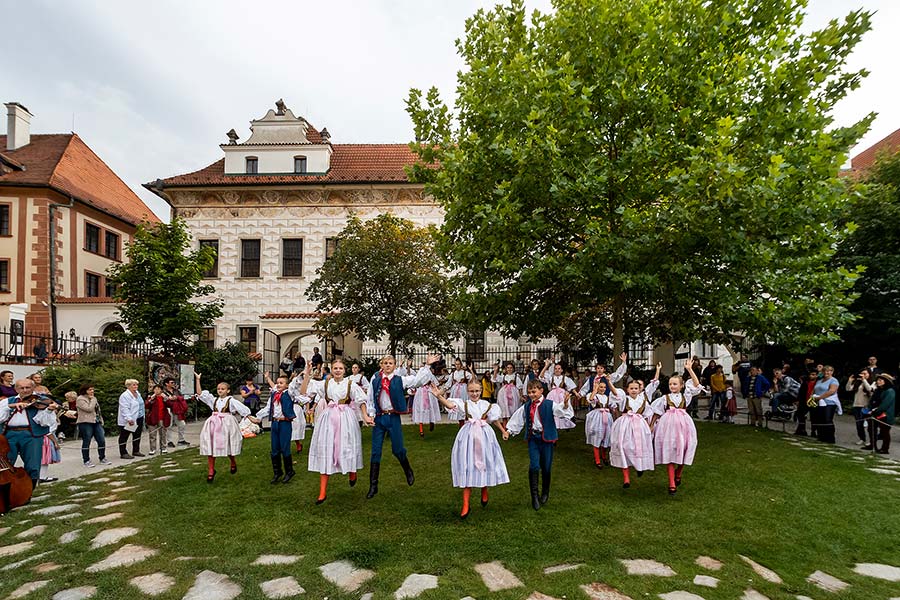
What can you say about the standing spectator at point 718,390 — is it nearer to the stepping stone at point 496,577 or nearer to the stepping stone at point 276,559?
the stepping stone at point 496,577

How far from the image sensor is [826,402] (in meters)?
15.3

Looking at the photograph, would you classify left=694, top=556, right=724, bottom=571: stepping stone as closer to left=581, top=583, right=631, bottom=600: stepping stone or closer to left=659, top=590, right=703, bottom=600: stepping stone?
left=659, top=590, right=703, bottom=600: stepping stone

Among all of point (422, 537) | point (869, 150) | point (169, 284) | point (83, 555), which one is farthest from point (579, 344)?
point (869, 150)

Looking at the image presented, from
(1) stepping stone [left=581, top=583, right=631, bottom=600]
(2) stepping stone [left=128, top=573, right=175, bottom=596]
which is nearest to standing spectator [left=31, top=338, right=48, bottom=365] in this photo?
(2) stepping stone [left=128, top=573, right=175, bottom=596]

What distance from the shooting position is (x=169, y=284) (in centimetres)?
2186

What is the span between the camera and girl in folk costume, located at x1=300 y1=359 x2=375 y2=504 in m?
9.28

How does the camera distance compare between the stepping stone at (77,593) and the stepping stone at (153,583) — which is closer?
the stepping stone at (77,593)

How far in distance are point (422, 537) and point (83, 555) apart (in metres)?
4.00

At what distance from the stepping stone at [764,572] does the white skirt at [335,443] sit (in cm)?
551

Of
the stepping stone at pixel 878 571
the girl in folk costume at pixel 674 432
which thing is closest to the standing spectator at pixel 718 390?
the girl in folk costume at pixel 674 432

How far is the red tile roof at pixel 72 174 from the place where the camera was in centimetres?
3341

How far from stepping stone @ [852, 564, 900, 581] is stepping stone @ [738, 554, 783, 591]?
1053 mm

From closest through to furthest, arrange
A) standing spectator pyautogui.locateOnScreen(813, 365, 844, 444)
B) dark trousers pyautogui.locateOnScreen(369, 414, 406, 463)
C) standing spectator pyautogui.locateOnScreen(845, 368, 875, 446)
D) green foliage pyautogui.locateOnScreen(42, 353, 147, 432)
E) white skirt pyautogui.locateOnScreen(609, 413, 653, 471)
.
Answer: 1. dark trousers pyautogui.locateOnScreen(369, 414, 406, 463)
2. white skirt pyautogui.locateOnScreen(609, 413, 653, 471)
3. standing spectator pyautogui.locateOnScreen(845, 368, 875, 446)
4. standing spectator pyautogui.locateOnScreen(813, 365, 844, 444)
5. green foliage pyautogui.locateOnScreen(42, 353, 147, 432)

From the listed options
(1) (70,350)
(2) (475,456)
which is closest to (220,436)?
(2) (475,456)
